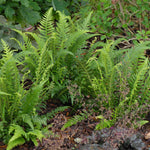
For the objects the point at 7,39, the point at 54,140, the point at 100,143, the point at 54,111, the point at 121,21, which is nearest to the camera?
the point at 54,140

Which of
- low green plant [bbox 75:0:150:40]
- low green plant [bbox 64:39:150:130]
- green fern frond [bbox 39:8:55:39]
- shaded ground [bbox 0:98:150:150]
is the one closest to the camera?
shaded ground [bbox 0:98:150:150]

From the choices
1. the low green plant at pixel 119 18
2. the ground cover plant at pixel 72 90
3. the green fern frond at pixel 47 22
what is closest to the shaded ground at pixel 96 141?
the ground cover plant at pixel 72 90

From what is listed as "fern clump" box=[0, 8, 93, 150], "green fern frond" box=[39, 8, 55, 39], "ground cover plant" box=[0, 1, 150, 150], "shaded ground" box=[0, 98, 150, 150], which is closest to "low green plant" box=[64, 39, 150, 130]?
"ground cover plant" box=[0, 1, 150, 150]

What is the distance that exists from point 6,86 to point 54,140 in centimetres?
72

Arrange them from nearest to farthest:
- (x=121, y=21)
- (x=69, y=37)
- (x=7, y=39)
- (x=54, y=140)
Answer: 1. (x=54, y=140)
2. (x=69, y=37)
3. (x=7, y=39)
4. (x=121, y=21)

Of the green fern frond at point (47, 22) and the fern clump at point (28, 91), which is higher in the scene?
the green fern frond at point (47, 22)

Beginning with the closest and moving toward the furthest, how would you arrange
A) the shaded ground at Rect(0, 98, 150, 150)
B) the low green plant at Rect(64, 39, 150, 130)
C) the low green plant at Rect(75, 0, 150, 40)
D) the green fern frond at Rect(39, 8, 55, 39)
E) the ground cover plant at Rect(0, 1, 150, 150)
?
the shaded ground at Rect(0, 98, 150, 150)
the ground cover plant at Rect(0, 1, 150, 150)
the low green plant at Rect(64, 39, 150, 130)
the green fern frond at Rect(39, 8, 55, 39)
the low green plant at Rect(75, 0, 150, 40)

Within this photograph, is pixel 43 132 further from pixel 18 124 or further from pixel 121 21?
pixel 121 21

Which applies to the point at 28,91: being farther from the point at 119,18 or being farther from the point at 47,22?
the point at 119,18

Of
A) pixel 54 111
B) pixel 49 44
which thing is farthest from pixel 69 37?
pixel 54 111

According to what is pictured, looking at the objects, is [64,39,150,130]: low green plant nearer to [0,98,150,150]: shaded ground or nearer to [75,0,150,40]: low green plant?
[0,98,150,150]: shaded ground

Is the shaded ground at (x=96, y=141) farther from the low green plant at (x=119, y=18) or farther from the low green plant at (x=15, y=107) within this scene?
the low green plant at (x=119, y=18)

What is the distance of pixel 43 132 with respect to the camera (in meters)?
2.43

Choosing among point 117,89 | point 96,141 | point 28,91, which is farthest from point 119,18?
point 96,141
